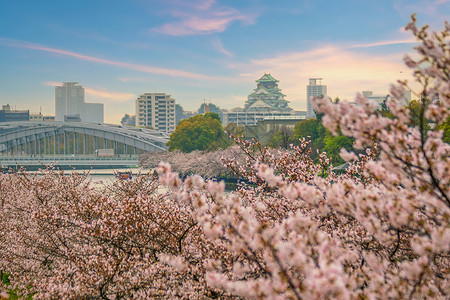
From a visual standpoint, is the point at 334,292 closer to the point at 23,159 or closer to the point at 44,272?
the point at 44,272

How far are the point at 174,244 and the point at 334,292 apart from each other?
491cm

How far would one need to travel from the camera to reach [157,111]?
156625 millimetres

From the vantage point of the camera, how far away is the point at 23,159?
59.7m

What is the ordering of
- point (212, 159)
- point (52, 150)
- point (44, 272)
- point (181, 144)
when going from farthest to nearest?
point (52, 150) < point (181, 144) < point (212, 159) < point (44, 272)

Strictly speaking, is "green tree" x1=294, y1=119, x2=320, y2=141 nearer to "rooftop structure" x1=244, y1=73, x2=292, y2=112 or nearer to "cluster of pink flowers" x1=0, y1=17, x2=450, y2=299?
"cluster of pink flowers" x1=0, y1=17, x2=450, y2=299

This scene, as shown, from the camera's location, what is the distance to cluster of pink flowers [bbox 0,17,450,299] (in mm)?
3361

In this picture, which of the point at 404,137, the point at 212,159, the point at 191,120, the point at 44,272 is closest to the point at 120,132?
the point at 191,120

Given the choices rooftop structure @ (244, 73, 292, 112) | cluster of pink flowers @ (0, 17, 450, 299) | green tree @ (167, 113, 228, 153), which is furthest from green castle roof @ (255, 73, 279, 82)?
cluster of pink flowers @ (0, 17, 450, 299)

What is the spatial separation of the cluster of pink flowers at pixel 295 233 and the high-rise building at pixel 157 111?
145 metres

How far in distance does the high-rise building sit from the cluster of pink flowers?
144642mm

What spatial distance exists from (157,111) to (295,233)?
15528 centimetres

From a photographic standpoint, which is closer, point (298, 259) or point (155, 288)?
point (298, 259)

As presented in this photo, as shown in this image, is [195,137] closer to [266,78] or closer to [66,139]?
[66,139]

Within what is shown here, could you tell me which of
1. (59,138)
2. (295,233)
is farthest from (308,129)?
(295,233)
